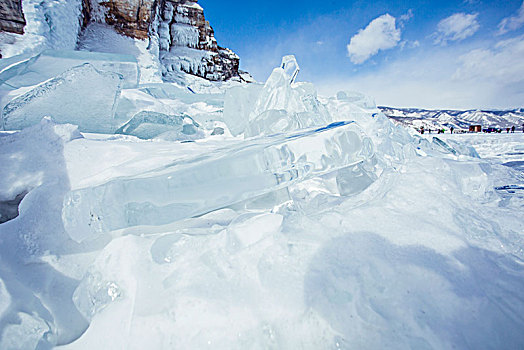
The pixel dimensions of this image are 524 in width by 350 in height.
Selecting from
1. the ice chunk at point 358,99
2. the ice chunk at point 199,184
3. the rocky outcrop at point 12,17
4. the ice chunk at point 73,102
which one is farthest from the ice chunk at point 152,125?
the rocky outcrop at point 12,17

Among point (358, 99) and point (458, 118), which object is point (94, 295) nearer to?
point (358, 99)

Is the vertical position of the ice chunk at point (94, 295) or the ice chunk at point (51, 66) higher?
the ice chunk at point (51, 66)

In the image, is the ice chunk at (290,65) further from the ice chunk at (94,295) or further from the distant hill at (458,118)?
the distant hill at (458,118)

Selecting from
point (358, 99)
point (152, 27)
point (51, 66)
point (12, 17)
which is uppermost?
point (152, 27)

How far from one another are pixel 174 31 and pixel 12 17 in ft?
32.8

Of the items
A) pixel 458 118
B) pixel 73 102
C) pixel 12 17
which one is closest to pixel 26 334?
pixel 73 102

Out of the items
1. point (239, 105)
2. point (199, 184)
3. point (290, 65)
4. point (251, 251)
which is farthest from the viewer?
point (239, 105)

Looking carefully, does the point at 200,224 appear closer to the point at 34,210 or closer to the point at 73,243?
the point at 73,243

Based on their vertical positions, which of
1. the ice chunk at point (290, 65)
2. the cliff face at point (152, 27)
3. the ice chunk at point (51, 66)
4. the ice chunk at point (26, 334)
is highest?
the cliff face at point (152, 27)

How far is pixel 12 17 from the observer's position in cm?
426

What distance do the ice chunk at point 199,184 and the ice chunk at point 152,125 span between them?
4.19 ft

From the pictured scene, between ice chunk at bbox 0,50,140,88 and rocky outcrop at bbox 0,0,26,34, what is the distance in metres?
3.36

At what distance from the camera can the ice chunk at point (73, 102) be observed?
1212 millimetres

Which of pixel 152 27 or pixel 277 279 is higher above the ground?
pixel 152 27
